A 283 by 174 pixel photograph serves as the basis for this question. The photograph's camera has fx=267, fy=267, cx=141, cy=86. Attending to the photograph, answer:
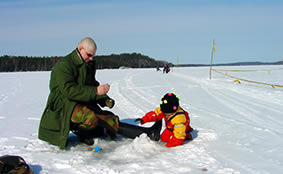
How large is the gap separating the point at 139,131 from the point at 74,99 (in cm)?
107

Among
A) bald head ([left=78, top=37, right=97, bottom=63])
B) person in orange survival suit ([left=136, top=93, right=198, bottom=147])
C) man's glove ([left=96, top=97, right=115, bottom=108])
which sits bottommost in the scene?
person in orange survival suit ([left=136, top=93, right=198, bottom=147])

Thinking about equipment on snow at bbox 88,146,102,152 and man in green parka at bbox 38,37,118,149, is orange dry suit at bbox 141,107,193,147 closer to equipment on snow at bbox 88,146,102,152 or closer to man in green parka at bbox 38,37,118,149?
man in green parka at bbox 38,37,118,149

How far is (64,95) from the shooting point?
3189 millimetres

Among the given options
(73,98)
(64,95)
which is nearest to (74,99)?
(73,98)

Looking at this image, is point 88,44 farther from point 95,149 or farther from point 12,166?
point 12,166

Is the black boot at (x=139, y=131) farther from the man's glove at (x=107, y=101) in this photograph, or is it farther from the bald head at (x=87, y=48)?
the bald head at (x=87, y=48)

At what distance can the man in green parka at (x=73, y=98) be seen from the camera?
3.15m

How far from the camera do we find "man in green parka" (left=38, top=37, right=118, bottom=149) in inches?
124

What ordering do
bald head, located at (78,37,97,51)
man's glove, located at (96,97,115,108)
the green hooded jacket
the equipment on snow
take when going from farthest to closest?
man's glove, located at (96,97,115,108)
the equipment on snow
bald head, located at (78,37,97,51)
the green hooded jacket

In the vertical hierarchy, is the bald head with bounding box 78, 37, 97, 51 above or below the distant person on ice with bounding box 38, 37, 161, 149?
above

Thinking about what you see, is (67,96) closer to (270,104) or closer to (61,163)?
(61,163)

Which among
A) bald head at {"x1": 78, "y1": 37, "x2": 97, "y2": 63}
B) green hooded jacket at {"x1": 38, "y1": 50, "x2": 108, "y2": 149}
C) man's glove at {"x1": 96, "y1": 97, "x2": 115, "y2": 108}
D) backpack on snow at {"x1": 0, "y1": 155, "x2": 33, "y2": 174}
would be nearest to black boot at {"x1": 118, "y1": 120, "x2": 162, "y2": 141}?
man's glove at {"x1": 96, "y1": 97, "x2": 115, "y2": 108}

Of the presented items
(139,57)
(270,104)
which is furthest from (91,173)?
(139,57)

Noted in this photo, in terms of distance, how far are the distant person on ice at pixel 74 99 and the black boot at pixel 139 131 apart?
0.23m
